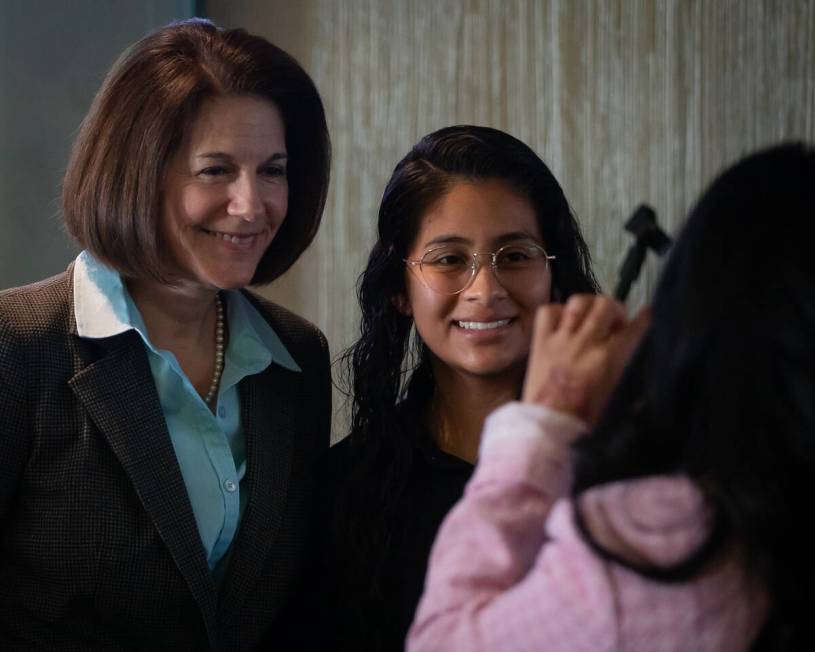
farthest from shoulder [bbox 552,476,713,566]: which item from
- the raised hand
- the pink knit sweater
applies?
the raised hand

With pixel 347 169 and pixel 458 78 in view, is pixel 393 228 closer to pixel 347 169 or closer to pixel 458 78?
pixel 458 78

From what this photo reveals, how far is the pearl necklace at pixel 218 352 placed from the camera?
1642 mm

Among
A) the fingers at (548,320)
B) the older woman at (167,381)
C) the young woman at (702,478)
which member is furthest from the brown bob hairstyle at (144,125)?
the young woman at (702,478)

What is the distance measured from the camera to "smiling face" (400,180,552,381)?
5.06ft

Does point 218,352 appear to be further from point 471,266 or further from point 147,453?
point 471,266

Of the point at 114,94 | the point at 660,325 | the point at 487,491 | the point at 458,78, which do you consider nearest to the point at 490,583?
the point at 487,491

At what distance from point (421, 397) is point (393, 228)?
26cm

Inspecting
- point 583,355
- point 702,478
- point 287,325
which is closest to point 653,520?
point 702,478

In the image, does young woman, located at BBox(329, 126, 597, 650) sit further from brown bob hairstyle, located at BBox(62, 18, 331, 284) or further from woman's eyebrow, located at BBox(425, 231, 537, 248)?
brown bob hairstyle, located at BBox(62, 18, 331, 284)

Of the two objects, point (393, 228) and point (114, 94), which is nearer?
point (114, 94)

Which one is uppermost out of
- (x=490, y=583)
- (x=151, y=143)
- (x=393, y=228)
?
(x=151, y=143)

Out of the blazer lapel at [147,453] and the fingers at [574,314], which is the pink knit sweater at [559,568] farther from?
the blazer lapel at [147,453]

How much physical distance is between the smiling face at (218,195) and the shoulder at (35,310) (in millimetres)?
157

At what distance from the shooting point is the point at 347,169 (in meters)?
2.38
